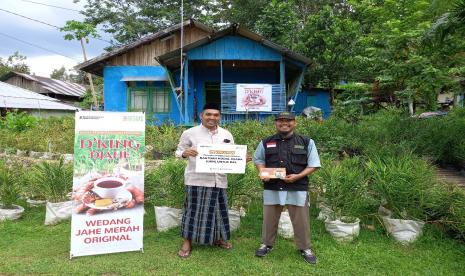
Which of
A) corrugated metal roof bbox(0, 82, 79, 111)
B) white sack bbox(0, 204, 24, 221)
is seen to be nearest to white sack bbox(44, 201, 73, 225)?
white sack bbox(0, 204, 24, 221)

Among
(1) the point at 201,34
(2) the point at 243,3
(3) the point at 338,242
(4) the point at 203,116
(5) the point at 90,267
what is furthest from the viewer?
(2) the point at 243,3

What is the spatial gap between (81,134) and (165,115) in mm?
10802

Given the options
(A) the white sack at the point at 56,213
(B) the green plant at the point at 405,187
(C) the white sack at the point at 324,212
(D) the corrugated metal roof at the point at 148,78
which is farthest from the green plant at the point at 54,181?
(D) the corrugated metal roof at the point at 148,78

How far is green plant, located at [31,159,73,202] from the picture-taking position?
19.4ft

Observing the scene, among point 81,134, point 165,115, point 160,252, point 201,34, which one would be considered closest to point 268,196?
point 160,252

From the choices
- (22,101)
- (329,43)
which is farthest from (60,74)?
(329,43)

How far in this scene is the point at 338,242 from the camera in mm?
4832

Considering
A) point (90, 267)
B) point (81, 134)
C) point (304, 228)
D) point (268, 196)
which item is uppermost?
point (81, 134)

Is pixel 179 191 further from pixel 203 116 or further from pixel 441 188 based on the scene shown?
pixel 441 188

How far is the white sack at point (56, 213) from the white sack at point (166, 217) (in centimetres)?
165

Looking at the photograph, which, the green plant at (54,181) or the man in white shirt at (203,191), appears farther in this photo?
the green plant at (54,181)

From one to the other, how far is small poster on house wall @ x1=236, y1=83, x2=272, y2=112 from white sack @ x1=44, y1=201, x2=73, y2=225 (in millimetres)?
7081

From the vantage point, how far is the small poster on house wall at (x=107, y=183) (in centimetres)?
443

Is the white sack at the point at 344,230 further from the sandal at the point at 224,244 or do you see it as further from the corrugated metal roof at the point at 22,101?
the corrugated metal roof at the point at 22,101
